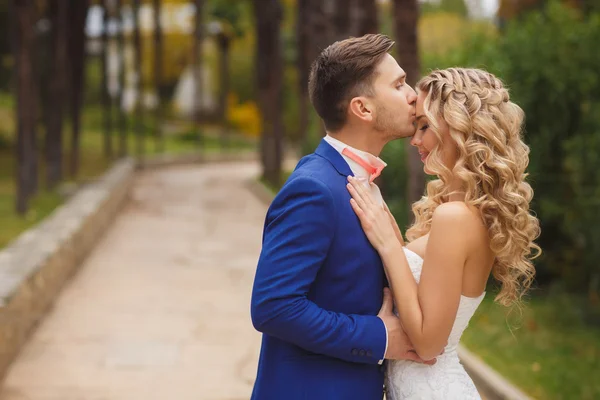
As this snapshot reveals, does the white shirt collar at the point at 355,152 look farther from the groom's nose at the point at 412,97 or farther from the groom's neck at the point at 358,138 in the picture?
the groom's nose at the point at 412,97

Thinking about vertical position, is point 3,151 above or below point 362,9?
below

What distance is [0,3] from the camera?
29047 mm

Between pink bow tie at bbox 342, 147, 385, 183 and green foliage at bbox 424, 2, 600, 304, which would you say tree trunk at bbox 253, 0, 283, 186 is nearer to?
green foliage at bbox 424, 2, 600, 304

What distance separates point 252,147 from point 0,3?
1432cm

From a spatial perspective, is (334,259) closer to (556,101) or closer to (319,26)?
(556,101)

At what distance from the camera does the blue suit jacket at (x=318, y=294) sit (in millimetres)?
2420

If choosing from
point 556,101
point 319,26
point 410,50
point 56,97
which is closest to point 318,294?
point 410,50

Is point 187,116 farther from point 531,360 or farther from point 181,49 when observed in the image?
point 531,360

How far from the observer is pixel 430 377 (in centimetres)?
278

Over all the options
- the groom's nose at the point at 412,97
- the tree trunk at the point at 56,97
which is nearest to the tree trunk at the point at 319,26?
the tree trunk at the point at 56,97

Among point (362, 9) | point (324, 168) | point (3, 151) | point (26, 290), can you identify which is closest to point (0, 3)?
point (3, 151)

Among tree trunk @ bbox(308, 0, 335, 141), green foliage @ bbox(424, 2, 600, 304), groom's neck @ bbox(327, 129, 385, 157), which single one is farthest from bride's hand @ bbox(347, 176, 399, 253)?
tree trunk @ bbox(308, 0, 335, 141)

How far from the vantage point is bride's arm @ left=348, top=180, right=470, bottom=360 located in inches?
102

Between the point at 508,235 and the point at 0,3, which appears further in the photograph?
the point at 0,3
